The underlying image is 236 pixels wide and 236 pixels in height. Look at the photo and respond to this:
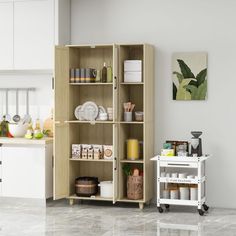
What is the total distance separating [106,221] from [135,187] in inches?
30.7

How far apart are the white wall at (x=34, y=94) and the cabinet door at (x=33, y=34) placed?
1.47ft

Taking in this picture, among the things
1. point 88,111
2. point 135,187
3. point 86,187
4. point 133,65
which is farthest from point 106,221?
point 133,65

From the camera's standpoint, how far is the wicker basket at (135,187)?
695 centimetres

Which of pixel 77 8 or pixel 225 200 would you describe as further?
pixel 77 8

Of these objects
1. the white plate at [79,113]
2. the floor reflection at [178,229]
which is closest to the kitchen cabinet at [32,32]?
the white plate at [79,113]

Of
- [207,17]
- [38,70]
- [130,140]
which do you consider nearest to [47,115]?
[38,70]

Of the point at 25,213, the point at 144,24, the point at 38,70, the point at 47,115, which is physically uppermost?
the point at 144,24

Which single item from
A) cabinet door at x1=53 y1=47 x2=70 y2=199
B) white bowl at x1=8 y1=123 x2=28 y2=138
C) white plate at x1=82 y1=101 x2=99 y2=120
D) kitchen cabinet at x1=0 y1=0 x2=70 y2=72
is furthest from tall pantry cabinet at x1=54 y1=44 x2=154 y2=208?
white bowl at x1=8 y1=123 x2=28 y2=138

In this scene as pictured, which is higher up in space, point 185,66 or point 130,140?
point 185,66

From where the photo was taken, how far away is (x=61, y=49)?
7.05m

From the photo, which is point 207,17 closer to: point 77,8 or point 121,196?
point 77,8

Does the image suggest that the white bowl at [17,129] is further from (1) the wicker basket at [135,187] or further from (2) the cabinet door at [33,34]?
(1) the wicker basket at [135,187]

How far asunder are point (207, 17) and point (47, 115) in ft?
7.96

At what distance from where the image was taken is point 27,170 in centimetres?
719
